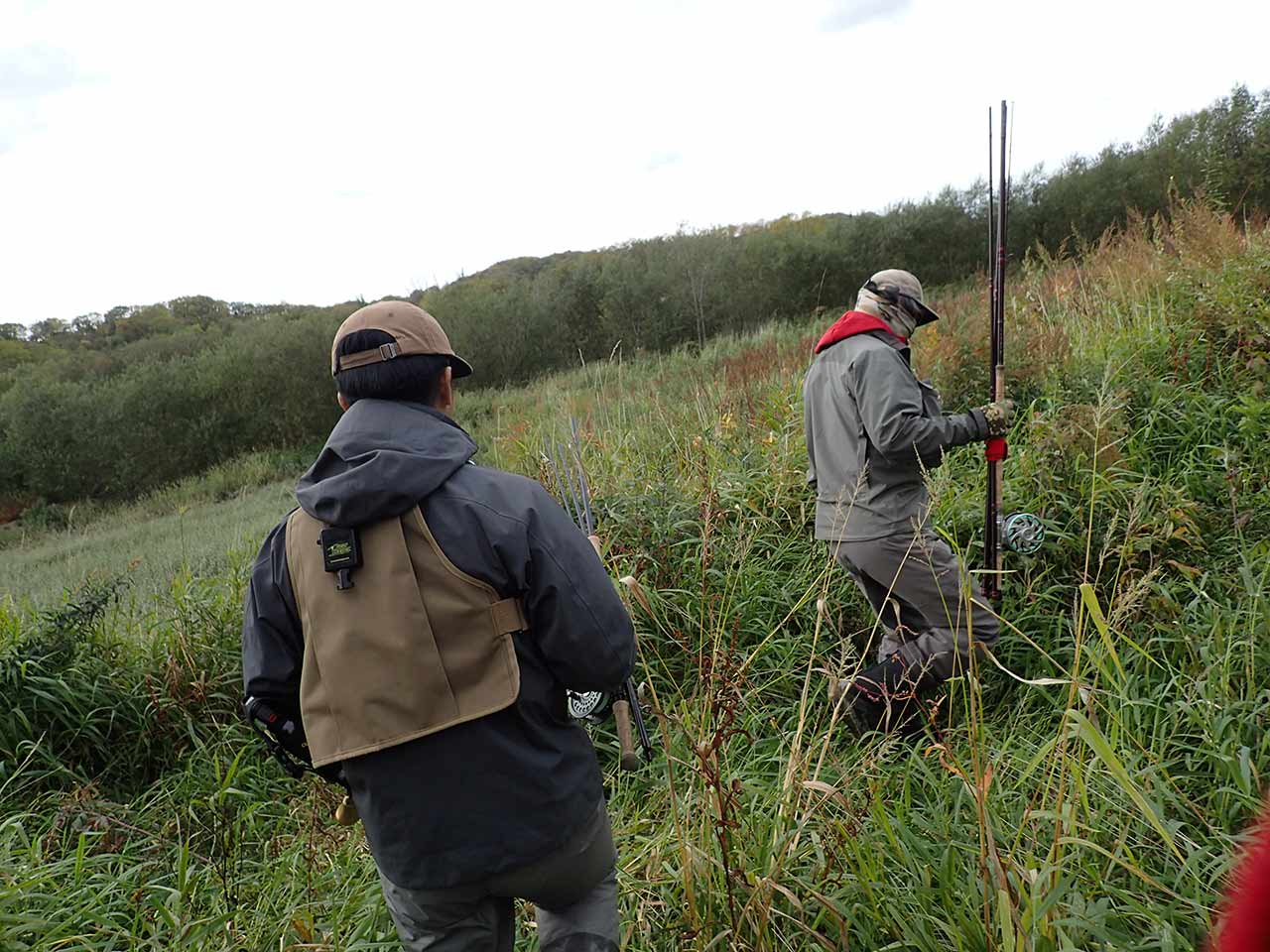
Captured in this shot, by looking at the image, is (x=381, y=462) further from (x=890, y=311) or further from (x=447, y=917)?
(x=890, y=311)

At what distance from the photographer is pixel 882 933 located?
81.5 inches

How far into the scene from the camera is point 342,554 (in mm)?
1758

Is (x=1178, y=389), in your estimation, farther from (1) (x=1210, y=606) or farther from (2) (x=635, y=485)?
(2) (x=635, y=485)

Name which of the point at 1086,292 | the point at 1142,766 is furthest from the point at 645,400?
the point at 1142,766

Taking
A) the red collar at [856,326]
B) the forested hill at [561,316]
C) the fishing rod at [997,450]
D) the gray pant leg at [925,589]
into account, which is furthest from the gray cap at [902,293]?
the forested hill at [561,316]

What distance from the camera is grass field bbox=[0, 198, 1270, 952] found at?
6.73 feet

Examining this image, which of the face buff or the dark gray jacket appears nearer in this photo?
the dark gray jacket

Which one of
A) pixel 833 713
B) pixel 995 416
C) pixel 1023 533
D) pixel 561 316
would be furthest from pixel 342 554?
pixel 561 316

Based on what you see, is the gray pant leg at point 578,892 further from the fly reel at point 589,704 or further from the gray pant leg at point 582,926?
the fly reel at point 589,704

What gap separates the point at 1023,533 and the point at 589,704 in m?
2.36

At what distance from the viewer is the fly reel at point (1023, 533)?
353 centimetres

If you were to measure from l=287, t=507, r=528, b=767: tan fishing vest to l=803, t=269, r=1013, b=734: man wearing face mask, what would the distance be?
71.1 inches

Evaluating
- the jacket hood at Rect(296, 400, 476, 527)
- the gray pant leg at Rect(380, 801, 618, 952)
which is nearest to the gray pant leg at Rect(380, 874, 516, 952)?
the gray pant leg at Rect(380, 801, 618, 952)

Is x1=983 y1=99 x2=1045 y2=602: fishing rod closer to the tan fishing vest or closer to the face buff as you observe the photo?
the face buff
